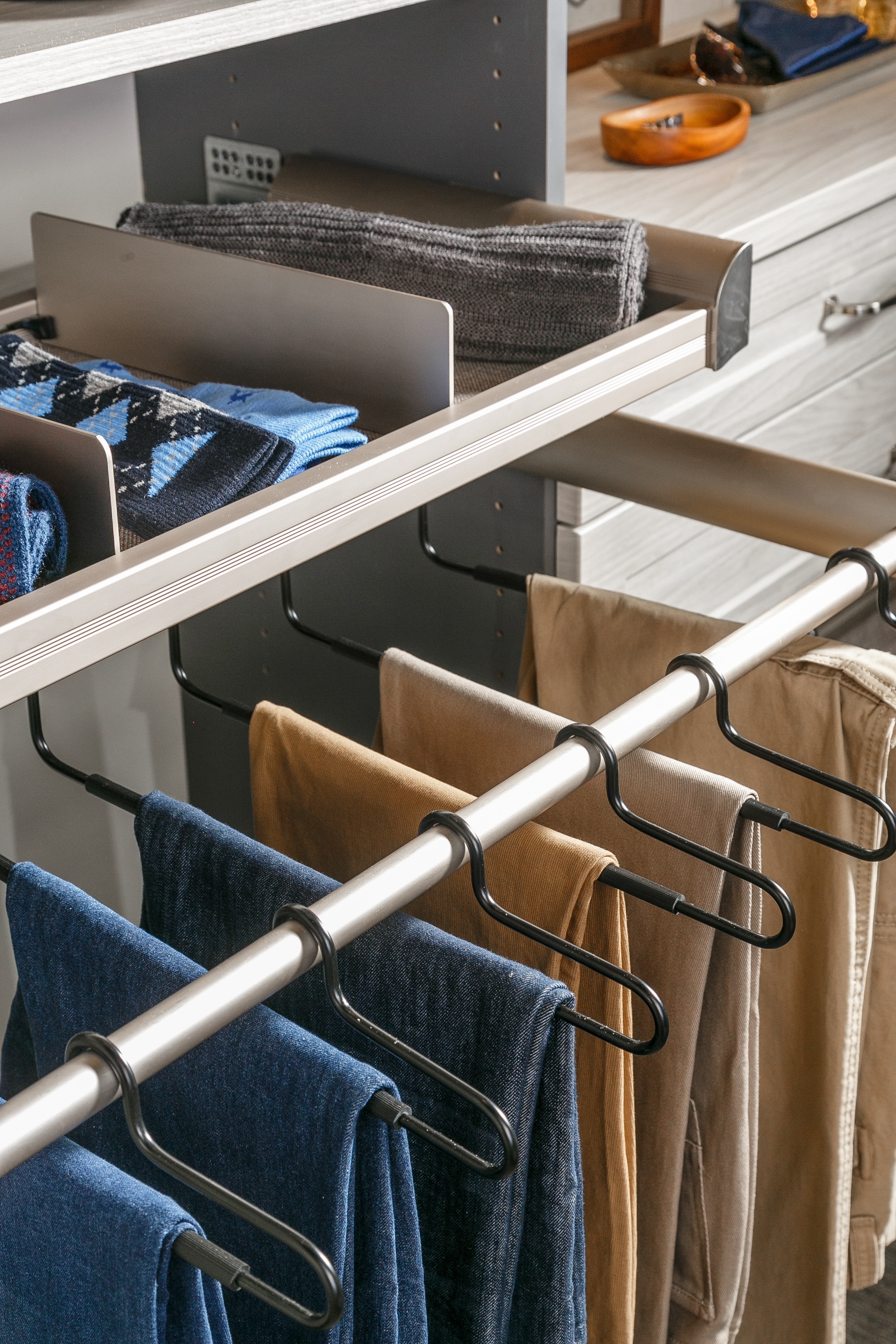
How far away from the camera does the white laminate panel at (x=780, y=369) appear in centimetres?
125

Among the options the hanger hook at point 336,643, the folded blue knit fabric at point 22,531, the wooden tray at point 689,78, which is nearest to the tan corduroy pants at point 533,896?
the hanger hook at point 336,643

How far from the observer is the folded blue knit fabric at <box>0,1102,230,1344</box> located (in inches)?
20.8

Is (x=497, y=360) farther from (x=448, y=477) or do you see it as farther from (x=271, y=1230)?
(x=271, y=1230)

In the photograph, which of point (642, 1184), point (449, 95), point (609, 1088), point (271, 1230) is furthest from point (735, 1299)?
point (449, 95)

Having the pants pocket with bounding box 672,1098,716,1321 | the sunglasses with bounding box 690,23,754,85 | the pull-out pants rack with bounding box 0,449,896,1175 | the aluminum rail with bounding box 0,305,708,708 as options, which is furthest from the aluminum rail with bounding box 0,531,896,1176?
the sunglasses with bounding box 690,23,754,85

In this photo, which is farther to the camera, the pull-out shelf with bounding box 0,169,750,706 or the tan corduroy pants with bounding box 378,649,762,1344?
the tan corduroy pants with bounding box 378,649,762,1344

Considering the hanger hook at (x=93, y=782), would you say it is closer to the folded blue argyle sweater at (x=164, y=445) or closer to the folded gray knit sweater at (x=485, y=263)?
the folded blue argyle sweater at (x=164, y=445)

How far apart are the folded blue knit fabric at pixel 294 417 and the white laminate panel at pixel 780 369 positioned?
0.47 meters

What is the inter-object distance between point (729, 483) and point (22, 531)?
49cm

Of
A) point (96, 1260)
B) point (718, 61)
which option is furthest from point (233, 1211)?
point (718, 61)

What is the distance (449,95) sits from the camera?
99 centimetres

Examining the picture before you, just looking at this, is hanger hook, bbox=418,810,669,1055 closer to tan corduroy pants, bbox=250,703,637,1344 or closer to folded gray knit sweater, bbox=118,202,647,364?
tan corduroy pants, bbox=250,703,637,1344

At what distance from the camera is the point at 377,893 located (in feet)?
→ 2.00

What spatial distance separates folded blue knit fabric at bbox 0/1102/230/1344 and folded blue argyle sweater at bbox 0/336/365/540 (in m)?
0.29
